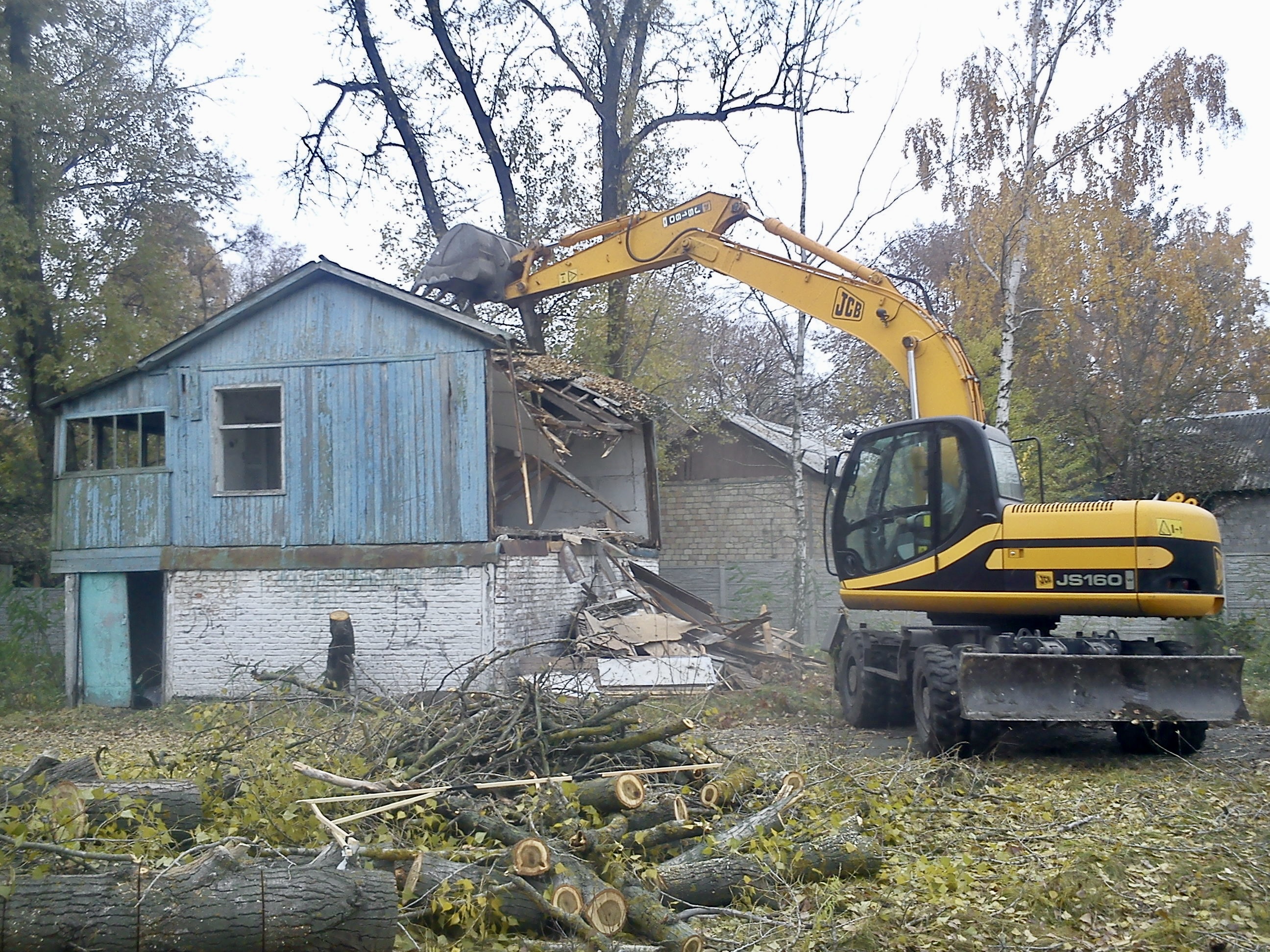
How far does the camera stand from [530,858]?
4801 mm

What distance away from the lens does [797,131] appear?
16.0 meters

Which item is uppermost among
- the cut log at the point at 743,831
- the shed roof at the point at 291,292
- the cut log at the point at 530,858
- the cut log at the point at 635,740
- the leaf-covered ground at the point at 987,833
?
the shed roof at the point at 291,292

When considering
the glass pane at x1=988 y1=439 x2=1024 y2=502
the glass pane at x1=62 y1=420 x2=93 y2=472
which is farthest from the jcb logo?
the glass pane at x1=62 y1=420 x2=93 y2=472

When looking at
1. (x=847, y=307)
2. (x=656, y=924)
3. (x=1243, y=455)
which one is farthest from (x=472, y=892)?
(x=1243, y=455)

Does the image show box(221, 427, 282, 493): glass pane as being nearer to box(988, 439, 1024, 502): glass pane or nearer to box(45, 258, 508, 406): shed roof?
box(45, 258, 508, 406): shed roof

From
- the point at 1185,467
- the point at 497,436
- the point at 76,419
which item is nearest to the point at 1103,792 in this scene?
the point at 497,436

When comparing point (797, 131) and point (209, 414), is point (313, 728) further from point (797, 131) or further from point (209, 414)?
point (797, 131)

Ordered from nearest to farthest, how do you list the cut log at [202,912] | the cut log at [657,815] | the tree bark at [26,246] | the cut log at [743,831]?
the cut log at [202,912]
the cut log at [743,831]
the cut log at [657,815]
the tree bark at [26,246]

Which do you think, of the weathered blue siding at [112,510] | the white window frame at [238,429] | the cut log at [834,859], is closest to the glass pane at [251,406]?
the white window frame at [238,429]

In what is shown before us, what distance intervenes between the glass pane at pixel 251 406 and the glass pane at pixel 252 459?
163 millimetres

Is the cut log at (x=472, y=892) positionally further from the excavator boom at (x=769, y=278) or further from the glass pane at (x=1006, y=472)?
the excavator boom at (x=769, y=278)

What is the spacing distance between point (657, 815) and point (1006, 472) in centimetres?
446

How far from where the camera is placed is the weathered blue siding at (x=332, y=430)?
1277 cm

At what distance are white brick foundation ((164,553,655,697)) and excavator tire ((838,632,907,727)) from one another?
4.06 metres
